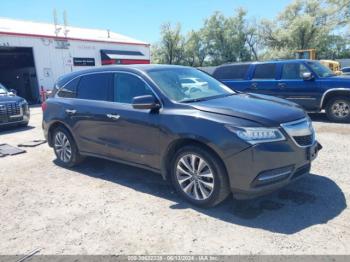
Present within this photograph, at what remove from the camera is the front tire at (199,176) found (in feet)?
12.3

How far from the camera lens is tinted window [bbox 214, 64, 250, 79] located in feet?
34.1

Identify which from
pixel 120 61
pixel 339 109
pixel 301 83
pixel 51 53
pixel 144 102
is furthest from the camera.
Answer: pixel 120 61

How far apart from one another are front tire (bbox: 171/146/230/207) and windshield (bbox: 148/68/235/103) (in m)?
0.77

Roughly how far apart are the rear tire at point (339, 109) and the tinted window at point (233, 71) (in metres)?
2.69

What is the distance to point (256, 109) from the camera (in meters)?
3.89

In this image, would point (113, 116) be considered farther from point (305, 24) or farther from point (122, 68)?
point (305, 24)

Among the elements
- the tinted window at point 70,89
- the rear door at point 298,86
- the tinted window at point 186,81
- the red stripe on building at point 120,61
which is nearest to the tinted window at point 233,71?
the rear door at point 298,86

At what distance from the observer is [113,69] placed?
510 cm

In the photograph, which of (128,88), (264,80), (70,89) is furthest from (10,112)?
(264,80)

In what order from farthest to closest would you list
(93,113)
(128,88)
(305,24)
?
(305,24) → (93,113) → (128,88)

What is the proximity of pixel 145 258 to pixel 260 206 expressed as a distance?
1633mm

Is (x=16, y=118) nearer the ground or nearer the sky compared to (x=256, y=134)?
nearer the ground

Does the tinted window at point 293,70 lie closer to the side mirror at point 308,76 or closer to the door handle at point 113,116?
the side mirror at point 308,76

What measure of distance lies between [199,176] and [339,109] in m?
6.73
